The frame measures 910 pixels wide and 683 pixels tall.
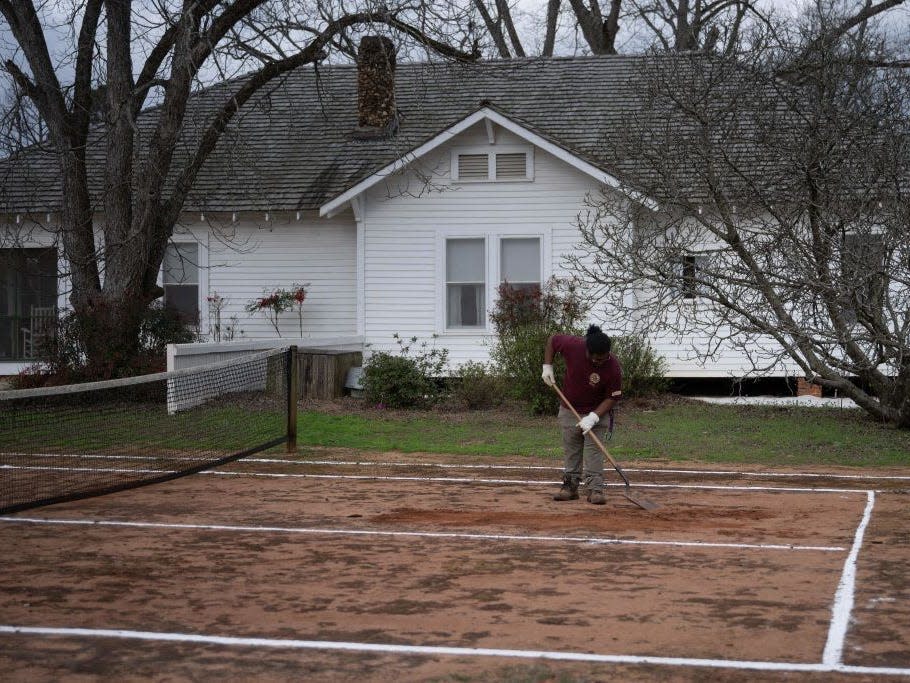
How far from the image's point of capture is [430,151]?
2320 centimetres

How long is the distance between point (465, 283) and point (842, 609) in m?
16.5

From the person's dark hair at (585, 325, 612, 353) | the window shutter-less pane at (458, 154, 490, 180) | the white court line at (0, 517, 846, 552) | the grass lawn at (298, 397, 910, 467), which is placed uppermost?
the window shutter-less pane at (458, 154, 490, 180)

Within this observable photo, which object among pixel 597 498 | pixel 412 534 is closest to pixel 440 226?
pixel 597 498

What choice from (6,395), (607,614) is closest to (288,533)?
(6,395)

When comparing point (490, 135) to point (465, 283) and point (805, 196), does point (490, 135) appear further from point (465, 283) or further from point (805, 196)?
point (805, 196)

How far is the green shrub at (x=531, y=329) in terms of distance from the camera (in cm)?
1984

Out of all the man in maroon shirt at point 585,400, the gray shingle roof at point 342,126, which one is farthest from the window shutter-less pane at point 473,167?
the man in maroon shirt at point 585,400

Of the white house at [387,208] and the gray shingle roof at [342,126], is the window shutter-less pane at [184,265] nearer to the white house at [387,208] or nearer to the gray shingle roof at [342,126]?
the white house at [387,208]

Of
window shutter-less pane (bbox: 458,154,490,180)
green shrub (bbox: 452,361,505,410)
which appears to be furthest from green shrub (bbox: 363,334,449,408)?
window shutter-less pane (bbox: 458,154,490,180)

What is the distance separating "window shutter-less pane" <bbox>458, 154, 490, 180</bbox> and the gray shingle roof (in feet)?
2.83

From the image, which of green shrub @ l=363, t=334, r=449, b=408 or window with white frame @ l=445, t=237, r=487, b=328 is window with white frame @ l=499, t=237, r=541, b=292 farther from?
green shrub @ l=363, t=334, r=449, b=408

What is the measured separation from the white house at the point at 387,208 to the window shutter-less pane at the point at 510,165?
27 mm

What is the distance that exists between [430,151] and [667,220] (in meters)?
4.71

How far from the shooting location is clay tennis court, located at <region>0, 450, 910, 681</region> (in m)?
6.41
